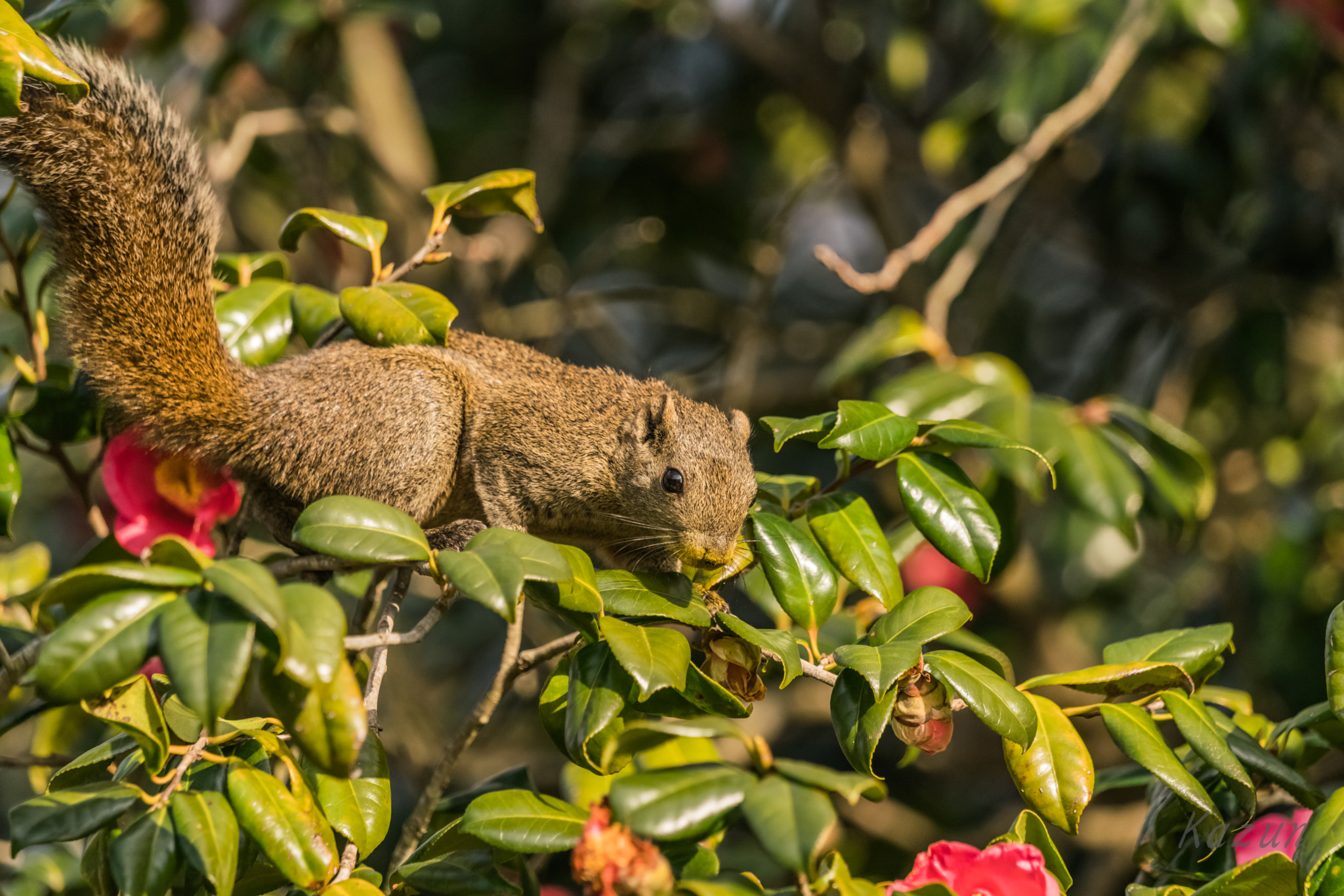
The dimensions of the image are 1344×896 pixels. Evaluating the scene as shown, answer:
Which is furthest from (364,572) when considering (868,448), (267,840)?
(868,448)

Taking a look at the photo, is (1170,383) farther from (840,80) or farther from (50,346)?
(50,346)

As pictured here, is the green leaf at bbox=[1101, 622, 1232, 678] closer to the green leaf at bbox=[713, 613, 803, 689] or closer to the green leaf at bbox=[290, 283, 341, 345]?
the green leaf at bbox=[713, 613, 803, 689]

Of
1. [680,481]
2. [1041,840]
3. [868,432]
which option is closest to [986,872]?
[1041,840]

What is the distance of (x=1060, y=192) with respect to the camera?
291 cm

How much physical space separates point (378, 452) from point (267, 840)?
654 millimetres

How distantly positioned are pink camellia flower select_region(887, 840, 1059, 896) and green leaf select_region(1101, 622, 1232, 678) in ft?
1.11

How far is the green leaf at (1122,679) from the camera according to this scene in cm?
112

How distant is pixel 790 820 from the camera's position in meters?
0.76

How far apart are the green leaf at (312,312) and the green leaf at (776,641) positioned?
68cm

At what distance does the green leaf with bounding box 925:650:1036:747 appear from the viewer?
1.01 metres

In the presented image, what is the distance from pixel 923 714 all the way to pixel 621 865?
0.41 metres

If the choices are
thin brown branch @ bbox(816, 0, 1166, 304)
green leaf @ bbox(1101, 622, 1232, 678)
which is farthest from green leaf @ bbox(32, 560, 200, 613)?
thin brown branch @ bbox(816, 0, 1166, 304)

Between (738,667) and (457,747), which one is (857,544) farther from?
(457,747)

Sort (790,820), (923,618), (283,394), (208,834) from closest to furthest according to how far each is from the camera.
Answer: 1. (790,820)
2. (208,834)
3. (923,618)
4. (283,394)
